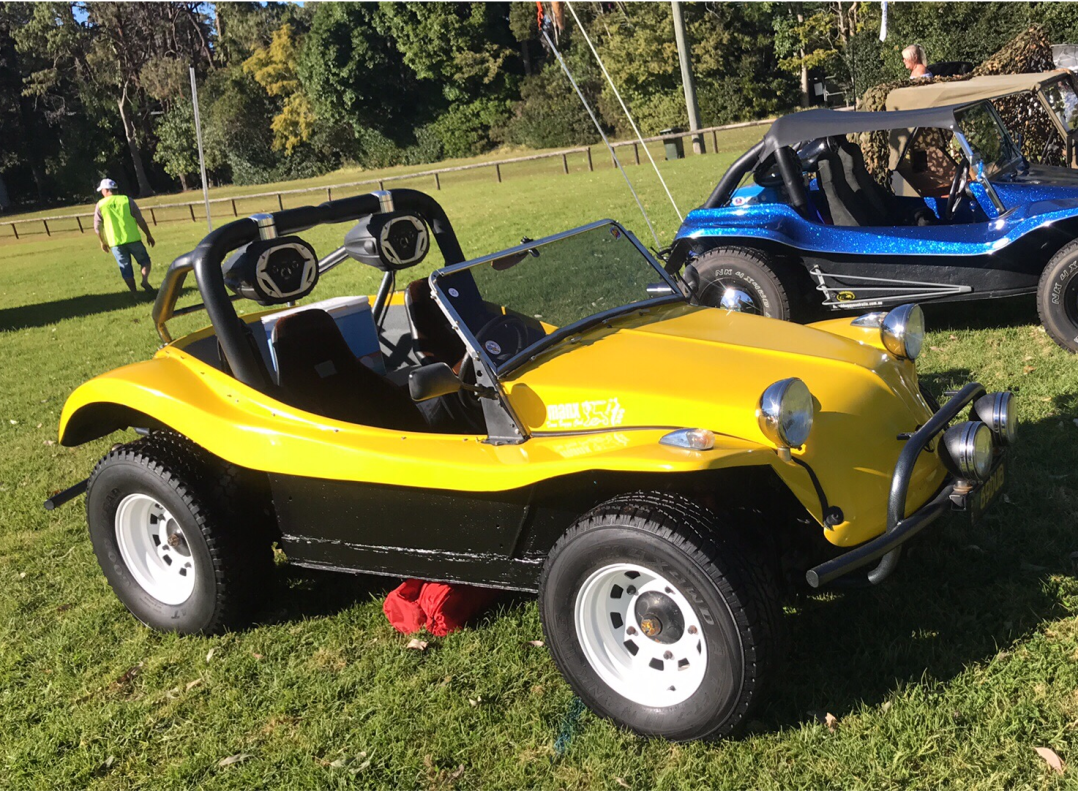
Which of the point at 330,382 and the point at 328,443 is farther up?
the point at 330,382

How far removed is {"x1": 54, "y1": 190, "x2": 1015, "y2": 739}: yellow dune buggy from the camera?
2.87m

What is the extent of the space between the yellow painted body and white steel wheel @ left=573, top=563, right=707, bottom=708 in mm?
364

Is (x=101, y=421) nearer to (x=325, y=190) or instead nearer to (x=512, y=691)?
(x=512, y=691)

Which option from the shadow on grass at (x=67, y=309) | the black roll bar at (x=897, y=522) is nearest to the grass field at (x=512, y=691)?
the black roll bar at (x=897, y=522)

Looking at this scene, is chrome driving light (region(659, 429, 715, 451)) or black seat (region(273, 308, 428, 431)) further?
black seat (region(273, 308, 428, 431))

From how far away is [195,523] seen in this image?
3.70 metres

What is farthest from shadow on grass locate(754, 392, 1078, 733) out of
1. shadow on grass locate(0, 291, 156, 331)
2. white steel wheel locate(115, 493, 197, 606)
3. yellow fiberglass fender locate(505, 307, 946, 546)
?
shadow on grass locate(0, 291, 156, 331)

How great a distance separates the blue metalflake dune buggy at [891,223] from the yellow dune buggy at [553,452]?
8.80ft

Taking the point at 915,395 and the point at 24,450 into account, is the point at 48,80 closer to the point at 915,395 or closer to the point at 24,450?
the point at 24,450

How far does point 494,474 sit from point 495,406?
0.34m

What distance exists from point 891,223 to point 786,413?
4.57m

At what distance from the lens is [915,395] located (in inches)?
140

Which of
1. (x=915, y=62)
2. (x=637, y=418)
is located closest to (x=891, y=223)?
(x=915, y=62)

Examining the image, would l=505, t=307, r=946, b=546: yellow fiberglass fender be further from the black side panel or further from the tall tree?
the tall tree
